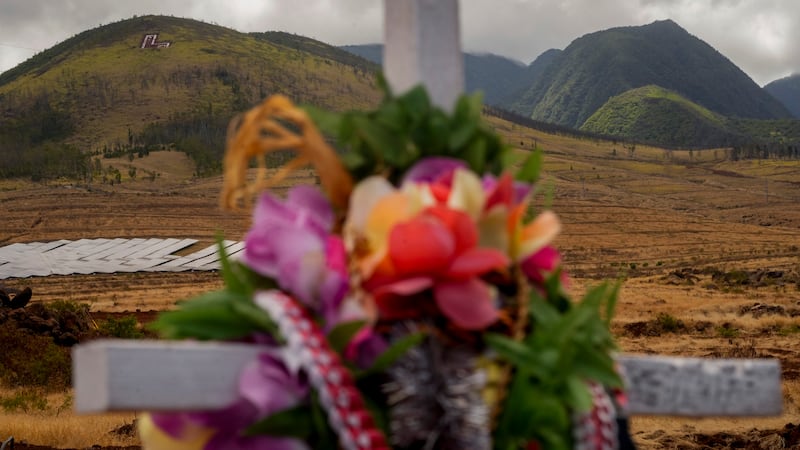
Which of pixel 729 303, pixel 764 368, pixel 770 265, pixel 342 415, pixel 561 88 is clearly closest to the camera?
pixel 342 415

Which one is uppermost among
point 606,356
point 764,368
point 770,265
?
A: point 606,356

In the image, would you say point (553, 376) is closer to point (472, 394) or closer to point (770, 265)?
point (472, 394)

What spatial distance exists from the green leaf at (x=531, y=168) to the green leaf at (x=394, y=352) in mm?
480

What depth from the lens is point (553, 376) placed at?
58.7 inches

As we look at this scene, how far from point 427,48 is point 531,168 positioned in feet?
1.08

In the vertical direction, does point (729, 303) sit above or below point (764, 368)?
below

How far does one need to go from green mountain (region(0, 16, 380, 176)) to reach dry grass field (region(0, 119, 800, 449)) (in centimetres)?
1120

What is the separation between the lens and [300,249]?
1549 millimetres

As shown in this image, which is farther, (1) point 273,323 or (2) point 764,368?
(2) point 764,368

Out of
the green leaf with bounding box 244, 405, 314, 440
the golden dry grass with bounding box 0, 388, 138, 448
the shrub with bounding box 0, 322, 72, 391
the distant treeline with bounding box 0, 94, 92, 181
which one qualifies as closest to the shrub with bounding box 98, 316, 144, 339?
the shrub with bounding box 0, 322, 72, 391

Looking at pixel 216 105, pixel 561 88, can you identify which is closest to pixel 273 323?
pixel 216 105

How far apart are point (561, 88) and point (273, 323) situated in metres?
172

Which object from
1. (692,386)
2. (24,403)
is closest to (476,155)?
(692,386)

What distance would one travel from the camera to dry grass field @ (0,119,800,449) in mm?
11898
